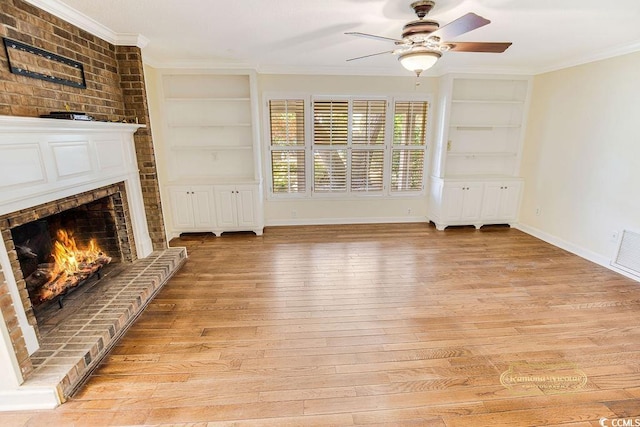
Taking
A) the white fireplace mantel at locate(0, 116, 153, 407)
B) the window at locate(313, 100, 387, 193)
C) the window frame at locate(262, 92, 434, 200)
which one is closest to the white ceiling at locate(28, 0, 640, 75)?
the window frame at locate(262, 92, 434, 200)

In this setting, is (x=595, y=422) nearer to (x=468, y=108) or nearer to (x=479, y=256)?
(x=479, y=256)

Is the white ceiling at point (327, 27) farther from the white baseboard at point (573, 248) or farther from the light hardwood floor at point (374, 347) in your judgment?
the light hardwood floor at point (374, 347)

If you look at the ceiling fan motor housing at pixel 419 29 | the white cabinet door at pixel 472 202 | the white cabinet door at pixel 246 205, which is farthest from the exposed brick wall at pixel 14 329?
the white cabinet door at pixel 472 202

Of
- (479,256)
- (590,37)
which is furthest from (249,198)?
(590,37)

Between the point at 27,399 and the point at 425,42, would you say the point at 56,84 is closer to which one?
the point at 27,399

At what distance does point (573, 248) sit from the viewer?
13.1ft

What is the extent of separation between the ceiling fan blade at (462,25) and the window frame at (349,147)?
8.68 feet

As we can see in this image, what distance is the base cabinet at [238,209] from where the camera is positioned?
454cm

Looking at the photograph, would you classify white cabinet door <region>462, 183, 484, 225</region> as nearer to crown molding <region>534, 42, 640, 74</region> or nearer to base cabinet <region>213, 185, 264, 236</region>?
crown molding <region>534, 42, 640, 74</region>

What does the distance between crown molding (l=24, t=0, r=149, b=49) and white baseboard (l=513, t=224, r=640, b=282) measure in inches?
228

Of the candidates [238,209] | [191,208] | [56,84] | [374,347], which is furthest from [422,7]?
[191,208]

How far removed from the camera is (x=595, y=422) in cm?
167

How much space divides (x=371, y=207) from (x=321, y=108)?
188 cm

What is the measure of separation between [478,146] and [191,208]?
4.87 meters
